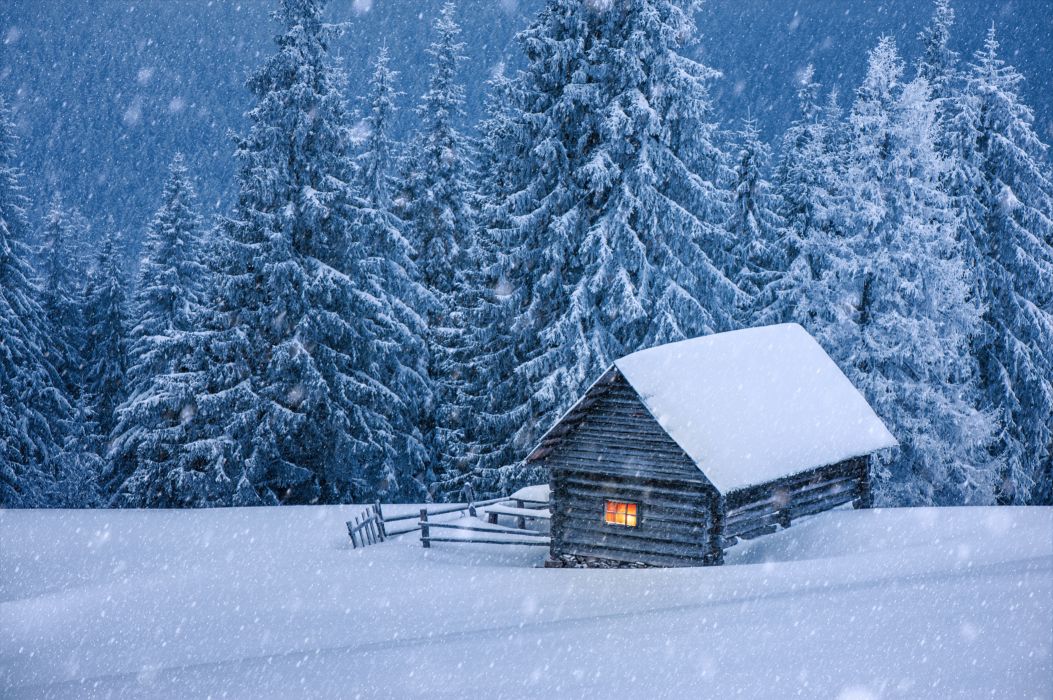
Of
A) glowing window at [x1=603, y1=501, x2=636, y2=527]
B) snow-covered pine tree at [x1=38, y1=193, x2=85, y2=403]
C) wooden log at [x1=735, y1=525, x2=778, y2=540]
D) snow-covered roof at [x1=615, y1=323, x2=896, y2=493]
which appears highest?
snow-covered pine tree at [x1=38, y1=193, x2=85, y2=403]

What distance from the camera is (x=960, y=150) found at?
29.2 m

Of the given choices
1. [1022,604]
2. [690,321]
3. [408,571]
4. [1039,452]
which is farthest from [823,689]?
[1039,452]

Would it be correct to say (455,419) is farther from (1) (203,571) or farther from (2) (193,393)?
(1) (203,571)

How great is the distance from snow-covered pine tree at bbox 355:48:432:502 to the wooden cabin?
1024 centimetres

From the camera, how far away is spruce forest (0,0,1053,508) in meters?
25.4

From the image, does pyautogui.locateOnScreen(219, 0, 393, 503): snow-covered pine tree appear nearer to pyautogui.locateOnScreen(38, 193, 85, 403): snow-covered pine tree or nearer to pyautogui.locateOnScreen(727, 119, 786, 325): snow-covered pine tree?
pyautogui.locateOnScreen(727, 119, 786, 325): snow-covered pine tree

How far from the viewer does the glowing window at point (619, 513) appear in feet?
65.6

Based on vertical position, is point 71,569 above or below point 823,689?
below

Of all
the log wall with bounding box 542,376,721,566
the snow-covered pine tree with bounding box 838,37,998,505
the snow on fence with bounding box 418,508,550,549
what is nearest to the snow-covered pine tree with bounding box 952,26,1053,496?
the snow-covered pine tree with bounding box 838,37,998,505

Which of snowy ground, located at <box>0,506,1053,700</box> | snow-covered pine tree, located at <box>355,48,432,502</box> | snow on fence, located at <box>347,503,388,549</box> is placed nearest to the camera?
snowy ground, located at <box>0,506,1053,700</box>

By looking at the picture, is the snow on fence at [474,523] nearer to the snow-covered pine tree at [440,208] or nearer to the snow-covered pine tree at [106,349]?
the snow-covered pine tree at [440,208]

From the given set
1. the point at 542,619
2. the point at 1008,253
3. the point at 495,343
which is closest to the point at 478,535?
the point at 495,343

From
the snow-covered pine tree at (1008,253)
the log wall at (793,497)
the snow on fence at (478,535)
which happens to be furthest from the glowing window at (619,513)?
the snow-covered pine tree at (1008,253)

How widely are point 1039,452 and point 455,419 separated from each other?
65.1 ft
